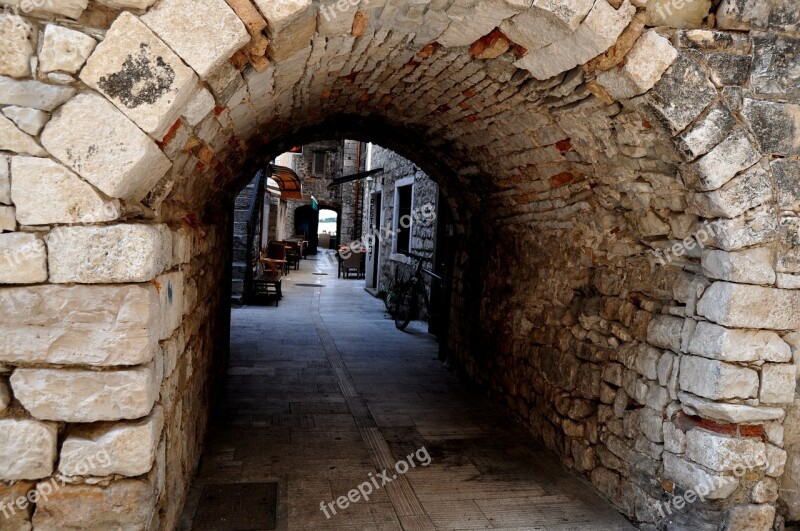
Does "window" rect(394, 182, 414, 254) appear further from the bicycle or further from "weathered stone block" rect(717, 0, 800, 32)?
"weathered stone block" rect(717, 0, 800, 32)

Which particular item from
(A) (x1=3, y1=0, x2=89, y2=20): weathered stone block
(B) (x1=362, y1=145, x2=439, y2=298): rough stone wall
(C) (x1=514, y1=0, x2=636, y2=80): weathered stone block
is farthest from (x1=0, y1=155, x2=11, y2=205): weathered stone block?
(B) (x1=362, y1=145, x2=439, y2=298): rough stone wall

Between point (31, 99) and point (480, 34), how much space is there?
1.75 metres

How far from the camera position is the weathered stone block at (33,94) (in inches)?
70.6

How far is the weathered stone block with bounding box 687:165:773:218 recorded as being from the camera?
250 cm

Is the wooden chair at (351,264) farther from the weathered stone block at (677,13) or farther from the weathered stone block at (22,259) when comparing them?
the weathered stone block at (22,259)

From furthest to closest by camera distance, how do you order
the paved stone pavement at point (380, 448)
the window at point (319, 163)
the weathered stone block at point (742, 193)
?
1. the window at point (319, 163)
2. the paved stone pavement at point (380, 448)
3. the weathered stone block at point (742, 193)

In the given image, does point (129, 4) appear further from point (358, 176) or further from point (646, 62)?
point (358, 176)

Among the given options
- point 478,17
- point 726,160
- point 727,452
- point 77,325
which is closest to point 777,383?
point 727,452

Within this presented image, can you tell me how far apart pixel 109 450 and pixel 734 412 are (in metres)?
2.60

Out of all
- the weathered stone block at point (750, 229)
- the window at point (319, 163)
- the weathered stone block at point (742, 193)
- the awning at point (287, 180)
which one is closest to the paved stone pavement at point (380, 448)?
the weathered stone block at point (750, 229)

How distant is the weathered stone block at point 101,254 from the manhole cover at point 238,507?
151 centimetres

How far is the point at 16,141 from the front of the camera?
71.1 inches

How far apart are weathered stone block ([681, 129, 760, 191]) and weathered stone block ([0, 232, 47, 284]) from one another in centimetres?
261

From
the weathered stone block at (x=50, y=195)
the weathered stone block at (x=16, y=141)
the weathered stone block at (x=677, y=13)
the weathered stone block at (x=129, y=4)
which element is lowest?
the weathered stone block at (x=50, y=195)
